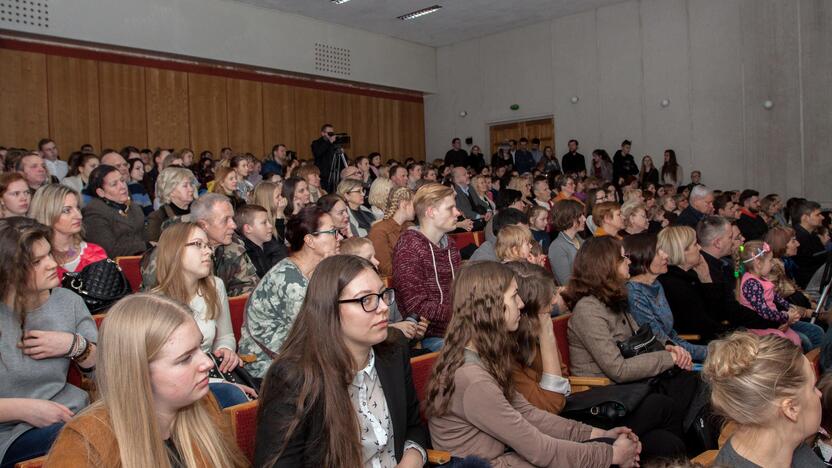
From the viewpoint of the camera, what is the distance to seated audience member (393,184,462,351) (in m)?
3.53

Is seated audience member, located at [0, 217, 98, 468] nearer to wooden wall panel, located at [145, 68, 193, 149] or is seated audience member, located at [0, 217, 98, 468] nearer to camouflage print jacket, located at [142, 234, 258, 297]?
camouflage print jacket, located at [142, 234, 258, 297]

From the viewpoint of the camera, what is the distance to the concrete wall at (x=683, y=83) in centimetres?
1096

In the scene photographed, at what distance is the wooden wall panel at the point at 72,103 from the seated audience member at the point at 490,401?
9305mm

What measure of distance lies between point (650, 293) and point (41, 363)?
2.91 metres

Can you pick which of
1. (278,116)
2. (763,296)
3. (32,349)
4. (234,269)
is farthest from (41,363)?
(278,116)

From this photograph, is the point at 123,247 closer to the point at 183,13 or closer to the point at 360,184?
the point at 360,184

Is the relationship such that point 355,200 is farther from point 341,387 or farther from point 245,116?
point 245,116

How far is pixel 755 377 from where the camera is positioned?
5.96 feet

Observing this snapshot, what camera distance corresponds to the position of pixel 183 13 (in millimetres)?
10656

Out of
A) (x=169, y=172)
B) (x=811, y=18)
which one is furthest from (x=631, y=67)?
(x=169, y=172)

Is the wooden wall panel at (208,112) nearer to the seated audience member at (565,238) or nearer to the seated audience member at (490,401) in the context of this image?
the seated audience member at (565,238)

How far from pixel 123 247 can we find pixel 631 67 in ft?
35.8

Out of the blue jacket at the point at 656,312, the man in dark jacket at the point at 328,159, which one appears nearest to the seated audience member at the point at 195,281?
the blue jacket at the point at 656,312

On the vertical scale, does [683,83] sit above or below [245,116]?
above
